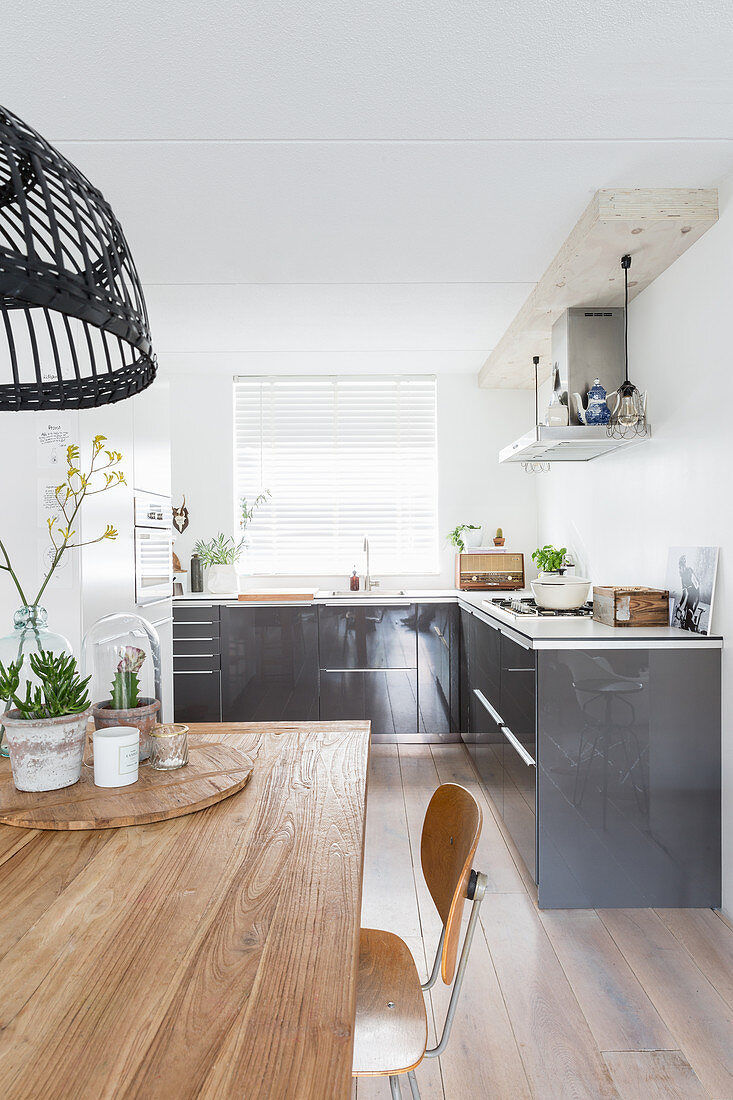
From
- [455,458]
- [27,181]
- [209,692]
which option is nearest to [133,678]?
[27,181]

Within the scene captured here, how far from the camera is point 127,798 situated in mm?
1350

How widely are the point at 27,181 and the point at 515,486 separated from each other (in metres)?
4.64

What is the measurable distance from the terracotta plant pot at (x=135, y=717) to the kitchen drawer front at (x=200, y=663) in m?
2.95

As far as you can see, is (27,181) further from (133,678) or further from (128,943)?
(133,678)

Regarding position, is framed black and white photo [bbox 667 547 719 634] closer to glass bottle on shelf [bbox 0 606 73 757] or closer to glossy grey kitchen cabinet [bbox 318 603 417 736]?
glossy grey kitchen cabinet [bbox 318 603 417 736]

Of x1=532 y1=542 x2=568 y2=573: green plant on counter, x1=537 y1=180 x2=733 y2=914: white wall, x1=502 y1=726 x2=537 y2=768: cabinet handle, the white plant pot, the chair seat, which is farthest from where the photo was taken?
the white plant pot

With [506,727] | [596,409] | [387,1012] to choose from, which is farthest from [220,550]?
[387,1012]

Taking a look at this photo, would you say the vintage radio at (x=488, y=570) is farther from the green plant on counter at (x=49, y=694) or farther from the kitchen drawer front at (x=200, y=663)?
the green plant on counter at (x=49, y=694)

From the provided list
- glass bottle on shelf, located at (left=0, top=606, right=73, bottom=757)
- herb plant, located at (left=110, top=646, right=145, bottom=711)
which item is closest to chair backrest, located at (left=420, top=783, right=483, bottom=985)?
herb plant, located at (left=110, top=646, right=145, bottom=711)

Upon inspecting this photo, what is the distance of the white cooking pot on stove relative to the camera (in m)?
3.43

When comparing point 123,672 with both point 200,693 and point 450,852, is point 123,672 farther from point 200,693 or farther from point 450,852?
point 200,693

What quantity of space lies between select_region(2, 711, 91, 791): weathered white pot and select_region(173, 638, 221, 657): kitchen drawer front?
3.11 meters

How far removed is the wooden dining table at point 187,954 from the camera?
2.24 feet

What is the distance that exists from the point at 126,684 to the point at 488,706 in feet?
7.62
